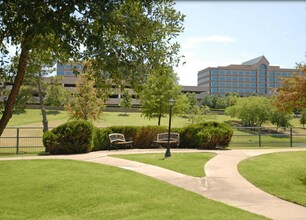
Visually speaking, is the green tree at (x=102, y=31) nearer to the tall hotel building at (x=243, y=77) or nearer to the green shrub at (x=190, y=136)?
the green shrub at (x=190, y=136)

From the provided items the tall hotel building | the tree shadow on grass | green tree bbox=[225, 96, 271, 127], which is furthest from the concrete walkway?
the tall hotel building

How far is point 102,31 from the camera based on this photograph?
4.79m

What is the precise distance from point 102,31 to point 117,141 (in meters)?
13.8

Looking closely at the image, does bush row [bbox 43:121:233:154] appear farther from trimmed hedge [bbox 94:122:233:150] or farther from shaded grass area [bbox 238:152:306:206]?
shaded grass area [bbox 238:152:306:206]

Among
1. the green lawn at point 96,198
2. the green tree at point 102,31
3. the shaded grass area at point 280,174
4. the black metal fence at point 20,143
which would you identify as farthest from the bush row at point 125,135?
the green tree at point 102,31

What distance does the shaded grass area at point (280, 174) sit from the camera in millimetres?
9359

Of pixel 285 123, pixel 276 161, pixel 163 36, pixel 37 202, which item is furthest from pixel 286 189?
pixel 285 123

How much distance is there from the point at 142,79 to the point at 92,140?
1215 cm

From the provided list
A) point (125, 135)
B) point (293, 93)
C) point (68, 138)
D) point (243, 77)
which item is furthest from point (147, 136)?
point (243, 77)

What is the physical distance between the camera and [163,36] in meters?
6.44

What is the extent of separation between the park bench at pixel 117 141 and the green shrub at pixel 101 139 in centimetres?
24

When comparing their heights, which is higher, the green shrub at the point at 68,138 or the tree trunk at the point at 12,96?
the tree trunk at the point at 12,96

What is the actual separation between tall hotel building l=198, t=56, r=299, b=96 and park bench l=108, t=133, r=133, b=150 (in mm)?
160531

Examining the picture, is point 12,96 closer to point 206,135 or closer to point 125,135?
point 125,135
